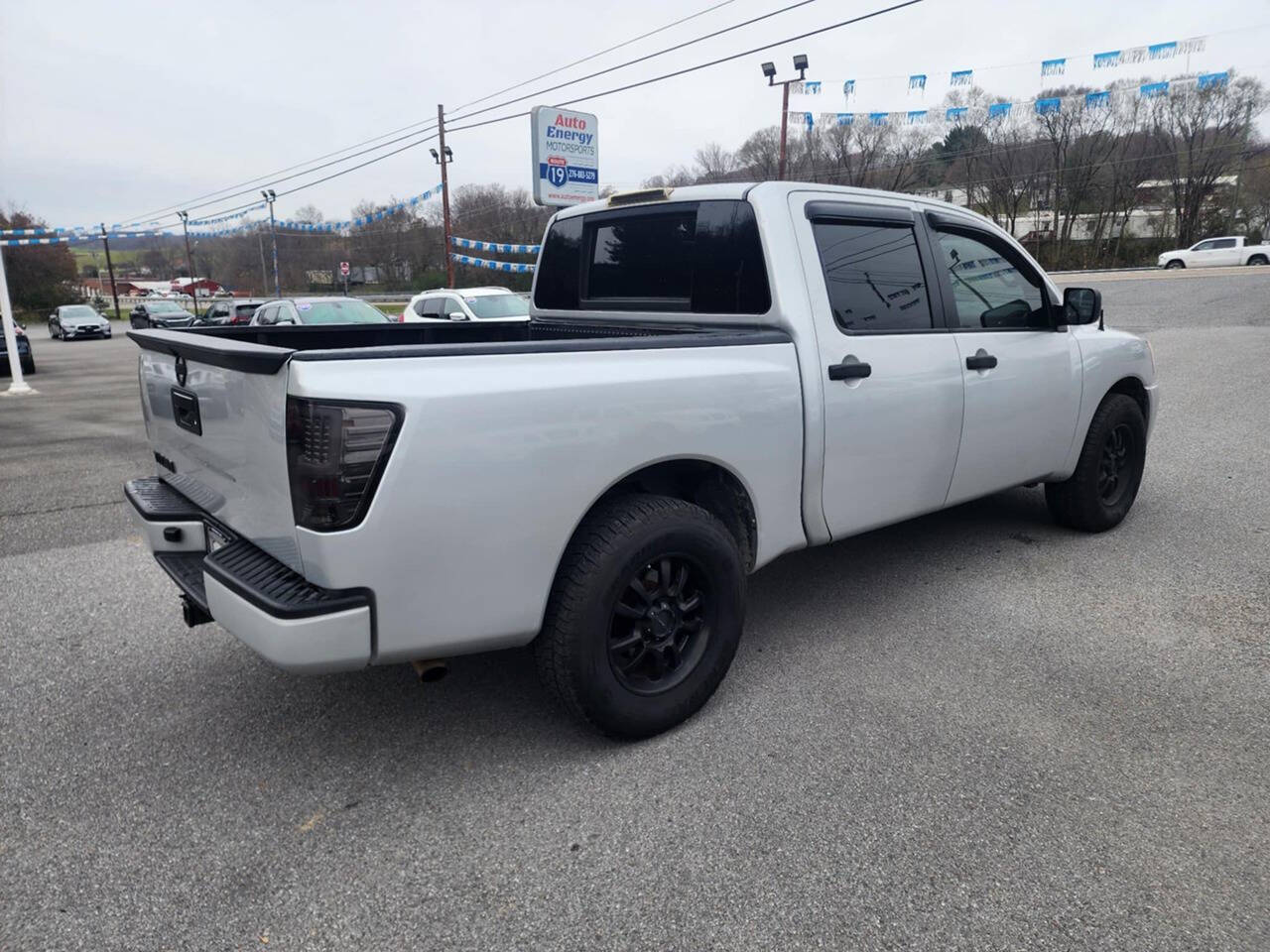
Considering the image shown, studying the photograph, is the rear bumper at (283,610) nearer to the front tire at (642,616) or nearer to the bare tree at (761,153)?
the front tire at (642,616)

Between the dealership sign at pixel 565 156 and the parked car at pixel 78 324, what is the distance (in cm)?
3130

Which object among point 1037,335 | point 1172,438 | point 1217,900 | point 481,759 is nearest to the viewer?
point 1217,900

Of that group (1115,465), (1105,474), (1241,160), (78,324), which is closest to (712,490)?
(1105,474)

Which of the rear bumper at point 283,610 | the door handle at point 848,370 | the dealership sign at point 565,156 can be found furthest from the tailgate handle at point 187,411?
the dealership sign at point 565,156

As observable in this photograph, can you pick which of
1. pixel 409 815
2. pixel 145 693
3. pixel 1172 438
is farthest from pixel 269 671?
pixel 1172 438

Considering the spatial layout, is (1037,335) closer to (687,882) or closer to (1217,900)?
(1217,900)

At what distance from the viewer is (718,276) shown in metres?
3.51

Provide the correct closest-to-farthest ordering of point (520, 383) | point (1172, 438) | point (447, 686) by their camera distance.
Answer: point (520, 383) → point (447, 686) → point (1172, 438)

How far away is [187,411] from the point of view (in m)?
2.94

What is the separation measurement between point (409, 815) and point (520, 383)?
136 cm

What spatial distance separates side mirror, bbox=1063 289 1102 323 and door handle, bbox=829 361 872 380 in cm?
179

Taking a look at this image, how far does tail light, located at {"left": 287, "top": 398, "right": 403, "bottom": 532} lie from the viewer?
7.16 feet

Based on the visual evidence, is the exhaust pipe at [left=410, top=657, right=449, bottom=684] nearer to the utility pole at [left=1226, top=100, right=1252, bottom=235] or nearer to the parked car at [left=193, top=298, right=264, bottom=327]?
the parked car at [left=193, top=298, right=264, bottom=327]

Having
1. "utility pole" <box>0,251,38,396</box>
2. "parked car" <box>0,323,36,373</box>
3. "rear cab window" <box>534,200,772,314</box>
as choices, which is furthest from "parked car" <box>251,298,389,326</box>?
"rear cab window" <box>534,200,772,314</box>
